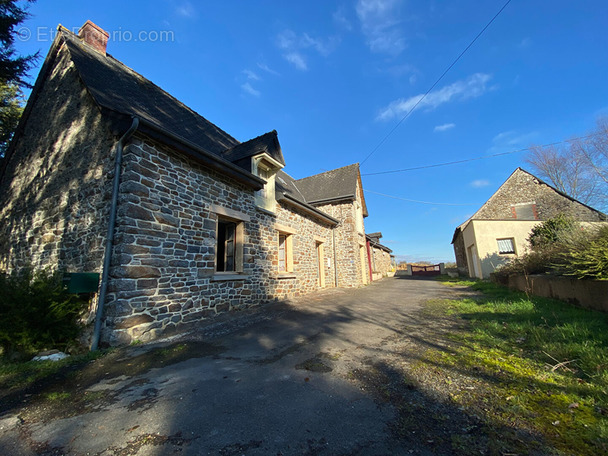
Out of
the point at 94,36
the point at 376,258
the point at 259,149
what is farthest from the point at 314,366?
the point at 376,258

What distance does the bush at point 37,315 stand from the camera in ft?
13.2

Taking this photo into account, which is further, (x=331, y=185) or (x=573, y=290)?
(x=331, y=185)

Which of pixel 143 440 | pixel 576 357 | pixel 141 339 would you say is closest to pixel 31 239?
pixel 141 339

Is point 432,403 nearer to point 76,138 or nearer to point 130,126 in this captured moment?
point 130,126

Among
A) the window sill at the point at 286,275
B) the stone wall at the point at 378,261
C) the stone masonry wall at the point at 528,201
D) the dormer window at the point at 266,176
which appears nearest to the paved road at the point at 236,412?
the window sill at the point at 286,275

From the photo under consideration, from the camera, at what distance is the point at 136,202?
478 cm

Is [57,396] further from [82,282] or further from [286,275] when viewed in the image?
[286,275]

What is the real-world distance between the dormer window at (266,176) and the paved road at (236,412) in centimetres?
526

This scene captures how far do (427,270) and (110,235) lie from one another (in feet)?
102

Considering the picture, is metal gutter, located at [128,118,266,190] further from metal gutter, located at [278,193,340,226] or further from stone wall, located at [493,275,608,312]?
stone wall, located at [493,275,608,312]

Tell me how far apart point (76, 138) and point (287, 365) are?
7.35m

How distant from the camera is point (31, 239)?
6754 mm

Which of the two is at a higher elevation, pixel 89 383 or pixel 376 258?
pixel 376 258

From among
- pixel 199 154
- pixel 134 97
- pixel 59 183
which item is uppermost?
pixel 134 97
